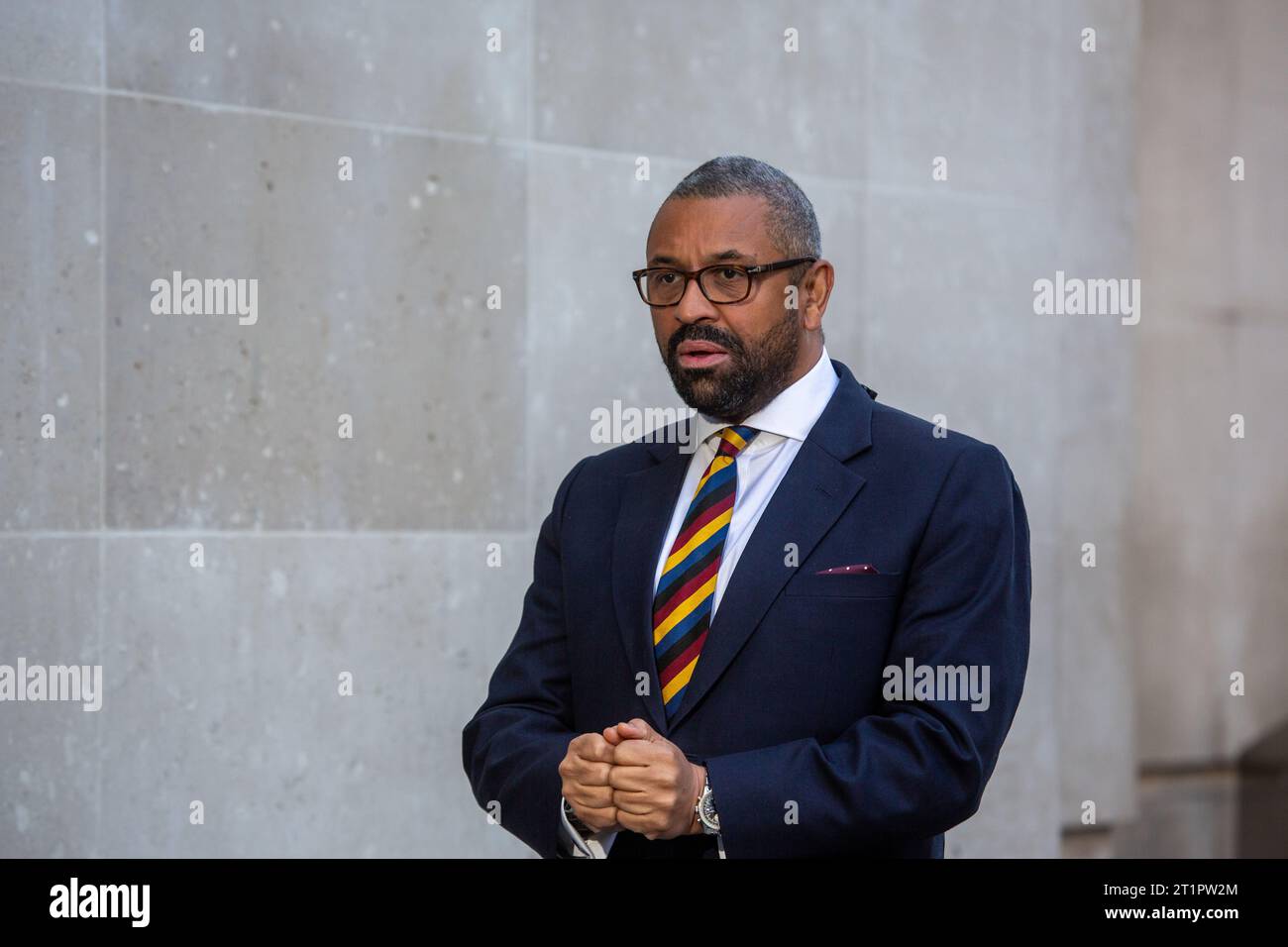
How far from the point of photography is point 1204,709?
23.4 ft

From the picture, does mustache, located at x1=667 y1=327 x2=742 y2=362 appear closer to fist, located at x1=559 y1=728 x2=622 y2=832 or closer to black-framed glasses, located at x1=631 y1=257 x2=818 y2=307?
black-framed glasses, located at x1=631 y1=257 x2=818 y2=307

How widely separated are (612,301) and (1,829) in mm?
2505

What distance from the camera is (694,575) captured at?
2961 millimetres

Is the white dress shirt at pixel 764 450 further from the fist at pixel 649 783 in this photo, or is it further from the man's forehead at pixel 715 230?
the fist at pixel 649 783

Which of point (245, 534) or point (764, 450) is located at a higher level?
point (764, 450)

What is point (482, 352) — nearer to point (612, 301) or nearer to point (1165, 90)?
point (612, 301)

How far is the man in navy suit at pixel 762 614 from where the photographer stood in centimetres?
264

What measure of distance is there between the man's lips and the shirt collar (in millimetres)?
161

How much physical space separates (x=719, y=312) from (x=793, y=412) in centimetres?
28

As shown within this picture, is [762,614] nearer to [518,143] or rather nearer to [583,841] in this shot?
[583,841]

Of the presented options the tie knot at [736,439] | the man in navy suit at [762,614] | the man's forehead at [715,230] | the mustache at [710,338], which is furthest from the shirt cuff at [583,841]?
the man's forehead at [715,230]

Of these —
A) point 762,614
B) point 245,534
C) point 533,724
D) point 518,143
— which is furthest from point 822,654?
point 518,143

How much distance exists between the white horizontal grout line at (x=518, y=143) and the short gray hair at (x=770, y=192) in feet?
6.55

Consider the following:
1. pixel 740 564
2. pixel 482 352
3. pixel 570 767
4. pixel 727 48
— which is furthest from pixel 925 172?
pixel 570 767
